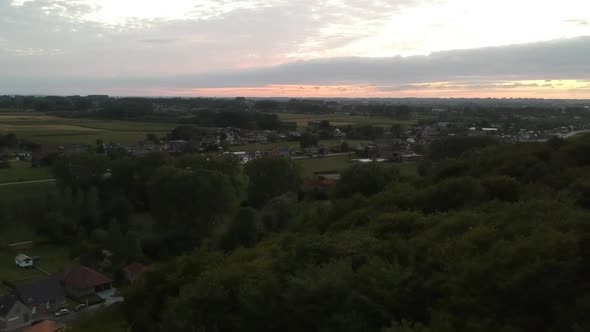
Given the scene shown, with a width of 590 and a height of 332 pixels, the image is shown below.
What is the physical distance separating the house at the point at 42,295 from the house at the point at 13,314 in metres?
0.44

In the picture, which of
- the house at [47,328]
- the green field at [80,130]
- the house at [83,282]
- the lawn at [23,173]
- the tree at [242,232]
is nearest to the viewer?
the house at [47,328]

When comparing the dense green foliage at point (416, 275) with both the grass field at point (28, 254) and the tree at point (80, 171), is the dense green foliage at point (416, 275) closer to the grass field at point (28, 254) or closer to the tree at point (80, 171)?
the grass field at point (28, 254)

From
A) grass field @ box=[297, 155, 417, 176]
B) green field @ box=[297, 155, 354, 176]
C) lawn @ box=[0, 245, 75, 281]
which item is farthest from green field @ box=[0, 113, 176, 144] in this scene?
lawn @ box=[0, 245, 75, 281]

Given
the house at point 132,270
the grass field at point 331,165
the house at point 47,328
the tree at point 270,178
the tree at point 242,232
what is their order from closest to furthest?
the house at point 47,328
the tree at point 242,232
the house at point 132,270
the tree at point 270,178
the grass field at point 331,165

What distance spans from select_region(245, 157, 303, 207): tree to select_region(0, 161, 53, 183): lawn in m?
18.4

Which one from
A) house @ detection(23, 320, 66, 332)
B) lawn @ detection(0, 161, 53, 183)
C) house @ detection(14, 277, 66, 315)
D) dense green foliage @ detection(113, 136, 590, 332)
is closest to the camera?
dense green foliage @ detection(113, 136, 590, 332)

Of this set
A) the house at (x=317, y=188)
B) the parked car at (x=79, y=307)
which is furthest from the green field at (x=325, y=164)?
the parked car at (x=79, y=307)

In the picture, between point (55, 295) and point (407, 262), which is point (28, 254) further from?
point (407, 262)

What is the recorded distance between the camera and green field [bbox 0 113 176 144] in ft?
191

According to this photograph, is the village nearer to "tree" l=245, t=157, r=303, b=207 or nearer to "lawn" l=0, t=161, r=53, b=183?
"tree" l=245, t=157, r=303, b=207

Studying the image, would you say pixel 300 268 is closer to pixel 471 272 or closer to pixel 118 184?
pixel 471 272

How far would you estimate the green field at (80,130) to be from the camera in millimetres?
58156

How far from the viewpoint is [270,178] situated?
3244cm

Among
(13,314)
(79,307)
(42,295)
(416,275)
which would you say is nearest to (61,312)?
(79,307)
